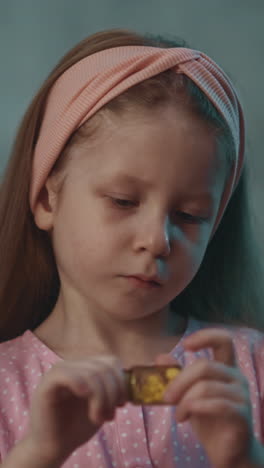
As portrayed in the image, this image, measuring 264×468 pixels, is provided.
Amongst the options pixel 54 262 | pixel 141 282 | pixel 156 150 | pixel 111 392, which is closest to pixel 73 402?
pixel 111 392

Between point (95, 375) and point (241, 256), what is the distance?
61 cm

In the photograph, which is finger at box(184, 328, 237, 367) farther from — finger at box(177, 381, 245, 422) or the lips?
the lips

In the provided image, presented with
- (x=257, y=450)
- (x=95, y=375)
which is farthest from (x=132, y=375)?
(x=257, y=450)

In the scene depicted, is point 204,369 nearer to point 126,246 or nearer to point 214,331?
point 214,331

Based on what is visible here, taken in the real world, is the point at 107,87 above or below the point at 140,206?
above

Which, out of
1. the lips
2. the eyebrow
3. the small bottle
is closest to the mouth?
the lips

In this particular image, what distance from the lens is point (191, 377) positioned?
2.74 feet

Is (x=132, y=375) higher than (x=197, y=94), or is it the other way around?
(x=197, y=94)

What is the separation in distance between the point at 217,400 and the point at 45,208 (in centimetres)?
47

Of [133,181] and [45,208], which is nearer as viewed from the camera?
[133,181]

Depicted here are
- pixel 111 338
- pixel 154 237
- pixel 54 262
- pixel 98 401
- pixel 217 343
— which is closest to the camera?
pixel 98 401

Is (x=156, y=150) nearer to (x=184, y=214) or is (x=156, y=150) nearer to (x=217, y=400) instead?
(x=184, y=214)

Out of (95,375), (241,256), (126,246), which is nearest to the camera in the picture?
(95,375)

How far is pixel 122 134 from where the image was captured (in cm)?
107
